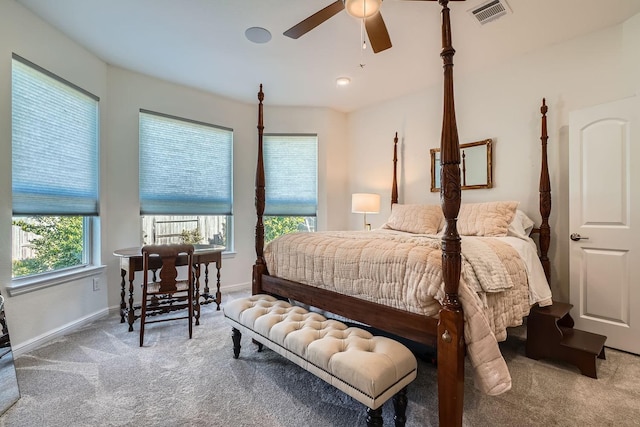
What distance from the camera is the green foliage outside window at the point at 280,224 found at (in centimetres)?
461

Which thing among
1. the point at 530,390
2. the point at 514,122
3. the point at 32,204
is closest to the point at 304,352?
the point at 530,390

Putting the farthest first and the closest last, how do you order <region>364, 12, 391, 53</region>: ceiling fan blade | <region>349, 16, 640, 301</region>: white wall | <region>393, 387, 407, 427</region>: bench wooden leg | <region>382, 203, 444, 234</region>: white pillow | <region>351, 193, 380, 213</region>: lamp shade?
<region>351, 193, 380, 213</region>: lamp shade
<region>382, 203, 444, 234</region>: white pillow
<region>349, 16, 640, 301</region>: white wall
<region>364, 12, 391, 53</region>: ceiling fan blade
<region>393, 387, 407, 427</region>: bench wooden leg

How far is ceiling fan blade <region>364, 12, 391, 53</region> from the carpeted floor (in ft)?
7.99

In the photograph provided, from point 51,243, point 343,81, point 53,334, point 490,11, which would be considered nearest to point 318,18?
point 490,11

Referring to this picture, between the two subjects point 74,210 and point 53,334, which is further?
point 74,210

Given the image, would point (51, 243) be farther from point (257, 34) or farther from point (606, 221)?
point (606, 221)

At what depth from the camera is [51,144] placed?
8.79ft

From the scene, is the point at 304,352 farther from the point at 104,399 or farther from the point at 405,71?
the point at 405,71

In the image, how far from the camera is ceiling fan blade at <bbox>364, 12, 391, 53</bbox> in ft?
6.71

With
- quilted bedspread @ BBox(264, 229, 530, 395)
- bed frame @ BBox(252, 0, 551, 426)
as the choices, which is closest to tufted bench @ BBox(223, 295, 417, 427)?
bed frame @ BBox(252, 0, 551, 426)

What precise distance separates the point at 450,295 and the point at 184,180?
352 centimetres

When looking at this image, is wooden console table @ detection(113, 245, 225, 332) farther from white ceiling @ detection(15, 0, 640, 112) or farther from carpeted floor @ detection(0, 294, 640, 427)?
white ceiling @ detection(15, 0, 640, 112)

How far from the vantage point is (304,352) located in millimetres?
1633

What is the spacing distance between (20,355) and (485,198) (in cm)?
451
